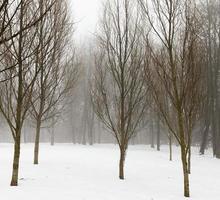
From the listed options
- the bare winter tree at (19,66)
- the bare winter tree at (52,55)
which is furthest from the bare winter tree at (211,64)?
the bare winter tree at (19,66)

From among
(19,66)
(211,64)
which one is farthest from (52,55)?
(211,64)

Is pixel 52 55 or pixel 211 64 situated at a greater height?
pixel 211 64

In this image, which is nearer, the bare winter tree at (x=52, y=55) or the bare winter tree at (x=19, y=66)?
the bare winter tree at (x=19, y=66)

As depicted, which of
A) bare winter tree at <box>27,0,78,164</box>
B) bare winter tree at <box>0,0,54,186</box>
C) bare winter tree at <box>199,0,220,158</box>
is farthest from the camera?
bare winter tree at <box>199,0,220,158</box>

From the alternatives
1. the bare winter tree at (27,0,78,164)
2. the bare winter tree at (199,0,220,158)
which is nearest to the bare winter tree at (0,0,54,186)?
the bare winter tree at (27,0,78,164)

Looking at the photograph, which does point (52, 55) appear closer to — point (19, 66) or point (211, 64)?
point (19, 66)

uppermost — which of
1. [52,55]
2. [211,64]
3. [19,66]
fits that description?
[211,64]

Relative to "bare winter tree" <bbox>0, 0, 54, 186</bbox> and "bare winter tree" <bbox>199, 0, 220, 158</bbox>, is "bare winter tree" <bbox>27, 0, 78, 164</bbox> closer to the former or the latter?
"bare winter tree" <bbox>0, 0, 54, 186</bbox>

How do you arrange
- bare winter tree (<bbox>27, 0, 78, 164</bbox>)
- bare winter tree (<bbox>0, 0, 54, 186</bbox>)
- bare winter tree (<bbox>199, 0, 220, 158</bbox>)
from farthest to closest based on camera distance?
bare winter tree (<bbox>199, 0, 220, 158</bbox>), bare winter tree (<bbox>27, 0, 78, 164</bbox>), bare winter tree (<bbox>0, 0, 54, 186</bbox>)

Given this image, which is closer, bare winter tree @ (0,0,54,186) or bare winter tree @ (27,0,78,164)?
bare winter tree @ (0,0,54,186)

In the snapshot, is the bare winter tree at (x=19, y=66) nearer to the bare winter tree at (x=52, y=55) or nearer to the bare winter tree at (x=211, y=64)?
the bare winter tree at (x=52, y=55)

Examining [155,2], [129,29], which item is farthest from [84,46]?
[155,2]

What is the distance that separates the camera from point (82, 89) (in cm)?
4778

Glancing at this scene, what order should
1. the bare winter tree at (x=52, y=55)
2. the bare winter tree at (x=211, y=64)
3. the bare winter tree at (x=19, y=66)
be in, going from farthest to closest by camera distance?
the bare winter tree at (x=211, y=64)
the bare winter tree at (x=52, y=55)
the bare winter tree at (x=19, y=66)
